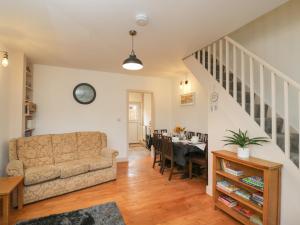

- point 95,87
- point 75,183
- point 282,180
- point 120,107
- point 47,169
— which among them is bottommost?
point 75,183

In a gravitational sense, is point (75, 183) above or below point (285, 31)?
below

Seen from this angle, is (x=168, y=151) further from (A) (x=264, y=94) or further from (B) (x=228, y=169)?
(A) (x=264, y=94)

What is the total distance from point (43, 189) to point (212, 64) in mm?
3502

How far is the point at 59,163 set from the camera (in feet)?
10.7

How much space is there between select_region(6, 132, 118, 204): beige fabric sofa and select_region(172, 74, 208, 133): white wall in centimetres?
228

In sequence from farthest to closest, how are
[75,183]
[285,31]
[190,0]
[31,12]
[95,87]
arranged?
[95,87] → [75,183] → [285,31] → [31,12] → [190,0]

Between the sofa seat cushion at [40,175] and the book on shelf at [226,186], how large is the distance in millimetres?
2553

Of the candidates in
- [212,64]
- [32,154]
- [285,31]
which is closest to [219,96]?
[212,64]

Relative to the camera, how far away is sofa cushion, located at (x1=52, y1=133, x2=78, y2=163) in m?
3.41

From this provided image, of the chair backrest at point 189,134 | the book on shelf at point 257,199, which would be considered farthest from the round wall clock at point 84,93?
the book on shelf at point 257,199

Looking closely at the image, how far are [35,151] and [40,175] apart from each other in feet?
2.29

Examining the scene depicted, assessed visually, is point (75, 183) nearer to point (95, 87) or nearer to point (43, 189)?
point (43, 189)

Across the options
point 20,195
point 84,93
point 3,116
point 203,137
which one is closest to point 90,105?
point 84,93

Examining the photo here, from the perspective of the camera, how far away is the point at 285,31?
257 cm
